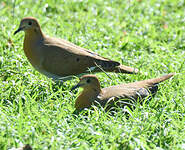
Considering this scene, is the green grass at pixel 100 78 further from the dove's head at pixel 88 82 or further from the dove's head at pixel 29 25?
the dove's head at pixel 29 25

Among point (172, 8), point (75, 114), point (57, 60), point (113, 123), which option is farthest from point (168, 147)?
point (172, 8)

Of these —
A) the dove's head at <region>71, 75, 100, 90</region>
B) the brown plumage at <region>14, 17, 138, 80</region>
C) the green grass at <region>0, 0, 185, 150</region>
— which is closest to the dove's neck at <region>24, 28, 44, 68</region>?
the brown plumage at <region>14, 17, 138, 80</region>

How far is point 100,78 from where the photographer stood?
5199 millimetres

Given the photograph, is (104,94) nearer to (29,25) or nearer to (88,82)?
(88,82)

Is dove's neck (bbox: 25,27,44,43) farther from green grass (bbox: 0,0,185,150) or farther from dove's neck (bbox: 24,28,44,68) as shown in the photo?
green grass (bbox: 0,0,185,150)

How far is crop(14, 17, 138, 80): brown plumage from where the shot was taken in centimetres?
500

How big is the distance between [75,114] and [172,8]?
4.13 m

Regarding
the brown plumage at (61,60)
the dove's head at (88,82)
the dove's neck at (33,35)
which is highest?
the dove's neck at (33,35)

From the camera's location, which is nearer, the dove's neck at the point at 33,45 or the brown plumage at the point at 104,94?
the brown plumage at the point at 104,94

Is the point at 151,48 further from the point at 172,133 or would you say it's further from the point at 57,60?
the point at 172,133

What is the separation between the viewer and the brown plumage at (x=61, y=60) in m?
5.00

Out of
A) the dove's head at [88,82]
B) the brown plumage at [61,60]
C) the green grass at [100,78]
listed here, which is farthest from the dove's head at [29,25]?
the dove's head at [88,82]

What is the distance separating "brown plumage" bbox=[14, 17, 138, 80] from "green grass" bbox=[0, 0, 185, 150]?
0.14 m

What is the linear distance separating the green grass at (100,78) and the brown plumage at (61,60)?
0.46ft
